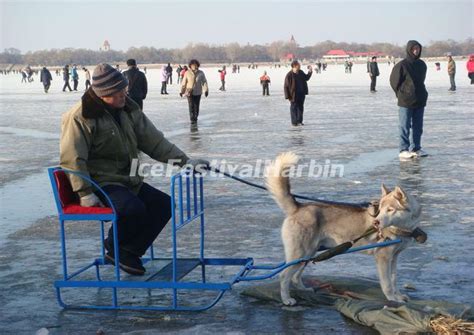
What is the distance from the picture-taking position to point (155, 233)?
5.81 metres

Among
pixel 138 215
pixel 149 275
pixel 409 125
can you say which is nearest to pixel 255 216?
pixel 149 275

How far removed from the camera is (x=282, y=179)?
203 inches

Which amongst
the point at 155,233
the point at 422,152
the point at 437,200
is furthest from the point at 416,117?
the point at 155,233

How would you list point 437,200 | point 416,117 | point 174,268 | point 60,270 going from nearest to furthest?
point 174,268 → point 60,270 → point 437,200 → point 416,117

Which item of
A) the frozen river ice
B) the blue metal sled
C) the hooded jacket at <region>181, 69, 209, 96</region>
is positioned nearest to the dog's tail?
the blue metal sled

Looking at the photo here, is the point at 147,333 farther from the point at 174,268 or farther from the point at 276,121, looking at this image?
the point at 276,121

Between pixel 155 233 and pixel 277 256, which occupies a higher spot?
pixel 155 233

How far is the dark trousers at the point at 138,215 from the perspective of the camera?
5.35m

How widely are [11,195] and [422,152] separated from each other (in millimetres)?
6930

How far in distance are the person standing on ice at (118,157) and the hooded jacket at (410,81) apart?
7.76 m

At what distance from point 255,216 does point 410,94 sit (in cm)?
546

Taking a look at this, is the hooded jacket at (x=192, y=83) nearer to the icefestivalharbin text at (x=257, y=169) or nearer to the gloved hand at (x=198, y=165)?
the icefestivalharbin text at (x=257, y=169)

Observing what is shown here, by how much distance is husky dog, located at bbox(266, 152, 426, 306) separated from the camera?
5.08 m

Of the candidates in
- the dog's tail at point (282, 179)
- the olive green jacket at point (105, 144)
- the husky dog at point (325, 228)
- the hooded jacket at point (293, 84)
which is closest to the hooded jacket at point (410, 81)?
the hooded jacket at point (293, 84)
